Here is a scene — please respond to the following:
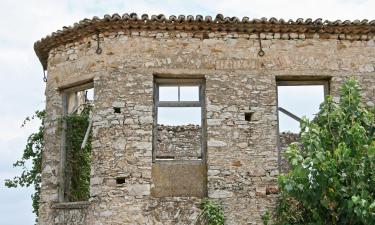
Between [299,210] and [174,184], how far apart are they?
208 centimetres

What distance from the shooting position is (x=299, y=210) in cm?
A: 978

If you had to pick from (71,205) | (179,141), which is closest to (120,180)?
(71,205)

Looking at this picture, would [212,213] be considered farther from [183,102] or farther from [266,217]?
[183,102]

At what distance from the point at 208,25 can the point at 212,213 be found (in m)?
3.22

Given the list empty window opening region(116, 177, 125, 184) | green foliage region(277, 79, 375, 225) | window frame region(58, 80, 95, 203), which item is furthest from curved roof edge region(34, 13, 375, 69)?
empty window opening region(116, 177, 125, 184)

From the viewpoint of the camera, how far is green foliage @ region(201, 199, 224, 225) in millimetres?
9602

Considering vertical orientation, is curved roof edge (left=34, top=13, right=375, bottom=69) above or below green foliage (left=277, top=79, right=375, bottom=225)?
A: above

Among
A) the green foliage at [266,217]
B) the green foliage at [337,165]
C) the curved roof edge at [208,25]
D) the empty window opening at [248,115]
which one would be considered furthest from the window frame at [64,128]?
the green foliage at [337,165]

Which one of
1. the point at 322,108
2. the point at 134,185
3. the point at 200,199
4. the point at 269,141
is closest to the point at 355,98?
the point at 322,108

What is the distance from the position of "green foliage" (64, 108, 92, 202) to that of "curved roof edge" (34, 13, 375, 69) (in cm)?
153

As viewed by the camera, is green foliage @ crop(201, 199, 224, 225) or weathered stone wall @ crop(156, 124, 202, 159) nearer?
green foliage @ crop(201, 199, 224, 225)

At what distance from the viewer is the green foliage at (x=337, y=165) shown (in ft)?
26.7

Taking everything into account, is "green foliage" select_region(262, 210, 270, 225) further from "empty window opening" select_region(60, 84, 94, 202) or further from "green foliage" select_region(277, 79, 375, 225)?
"empty window opening" select_region(60, 84, 94, 202)

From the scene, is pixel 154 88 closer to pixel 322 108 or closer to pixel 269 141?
pixel 269 141
